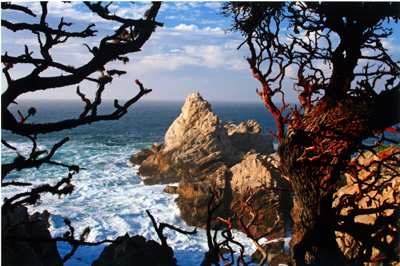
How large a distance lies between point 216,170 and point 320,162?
18862mm

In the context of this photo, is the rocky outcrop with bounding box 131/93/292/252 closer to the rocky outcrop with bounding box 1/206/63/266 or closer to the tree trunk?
the tree trunk

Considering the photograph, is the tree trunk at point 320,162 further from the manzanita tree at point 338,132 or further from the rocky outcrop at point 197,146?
the rocky outcrop at point 197,146

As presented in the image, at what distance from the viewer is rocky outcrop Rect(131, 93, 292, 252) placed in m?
18.9

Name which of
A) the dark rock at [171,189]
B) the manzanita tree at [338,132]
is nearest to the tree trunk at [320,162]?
the manzanita tree at [338,132]

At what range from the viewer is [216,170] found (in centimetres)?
2320

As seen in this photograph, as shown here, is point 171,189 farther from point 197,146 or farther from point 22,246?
point 22,246

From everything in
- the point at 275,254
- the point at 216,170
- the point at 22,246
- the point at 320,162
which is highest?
the point at 320,162

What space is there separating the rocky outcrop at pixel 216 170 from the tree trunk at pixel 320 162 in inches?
142

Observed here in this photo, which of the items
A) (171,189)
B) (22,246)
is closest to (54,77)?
(22,246)

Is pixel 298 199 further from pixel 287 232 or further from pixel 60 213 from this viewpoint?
pixel 60 213

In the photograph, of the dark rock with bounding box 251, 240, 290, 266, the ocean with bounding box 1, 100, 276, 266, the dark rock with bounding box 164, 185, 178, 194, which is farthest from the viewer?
the dark rock with bounding box 164, 185, 178, 194

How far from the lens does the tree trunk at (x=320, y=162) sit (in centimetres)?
432

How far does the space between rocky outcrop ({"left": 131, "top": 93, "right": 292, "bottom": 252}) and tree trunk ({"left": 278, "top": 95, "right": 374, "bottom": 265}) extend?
3599mm

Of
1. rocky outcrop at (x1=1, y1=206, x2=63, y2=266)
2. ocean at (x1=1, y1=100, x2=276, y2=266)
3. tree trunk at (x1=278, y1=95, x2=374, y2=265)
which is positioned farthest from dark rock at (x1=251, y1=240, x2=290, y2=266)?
tree trunk at (x1=278, y1=95, x2=374, y2=265)
